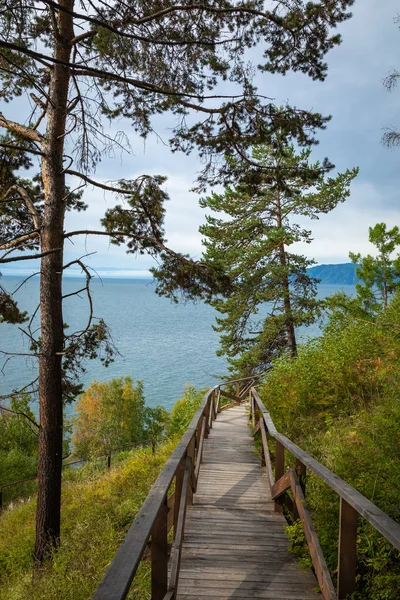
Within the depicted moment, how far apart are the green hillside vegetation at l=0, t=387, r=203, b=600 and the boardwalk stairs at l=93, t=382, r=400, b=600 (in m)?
0.69

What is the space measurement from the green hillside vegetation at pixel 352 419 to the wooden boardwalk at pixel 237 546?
33cm

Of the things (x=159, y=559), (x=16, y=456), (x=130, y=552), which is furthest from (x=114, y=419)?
(x=130, y=552)

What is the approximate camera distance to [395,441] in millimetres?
3475

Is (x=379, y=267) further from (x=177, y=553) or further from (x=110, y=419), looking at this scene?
(x=110, y=419)

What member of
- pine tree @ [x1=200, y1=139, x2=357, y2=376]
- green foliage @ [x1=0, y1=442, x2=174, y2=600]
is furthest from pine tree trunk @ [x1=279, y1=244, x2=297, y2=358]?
green foliage @ [x1=0, y1=442, x2=174, y2=600]

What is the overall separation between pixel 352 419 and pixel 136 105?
6572 mm

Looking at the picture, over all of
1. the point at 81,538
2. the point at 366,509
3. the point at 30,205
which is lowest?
the point at 81,538

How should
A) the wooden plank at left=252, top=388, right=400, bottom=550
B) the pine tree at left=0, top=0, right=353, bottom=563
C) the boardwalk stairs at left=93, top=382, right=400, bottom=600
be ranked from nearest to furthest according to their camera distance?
1. the wooden plank at left=252, top=388, right=400, bottom=550
2. the boardwalk stairs at left=93, top=382, right=400, bottom=600
3. the pine tree at left=0, top=0, right=353, bottom=563

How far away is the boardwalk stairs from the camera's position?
1.95 meters

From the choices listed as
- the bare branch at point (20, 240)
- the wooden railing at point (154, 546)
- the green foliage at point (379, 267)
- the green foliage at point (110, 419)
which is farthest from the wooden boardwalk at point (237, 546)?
the green foliage at point (110, 419)

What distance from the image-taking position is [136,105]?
7172mm

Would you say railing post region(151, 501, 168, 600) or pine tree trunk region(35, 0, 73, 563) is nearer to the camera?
railing post region(151, 501, 168, 600)

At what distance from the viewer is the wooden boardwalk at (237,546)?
2840 millimetres

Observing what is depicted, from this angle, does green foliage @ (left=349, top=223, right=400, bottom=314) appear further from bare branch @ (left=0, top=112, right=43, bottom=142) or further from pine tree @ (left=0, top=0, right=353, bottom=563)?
bare branch @ (left=0, top=112, right=43, bottom=142)
